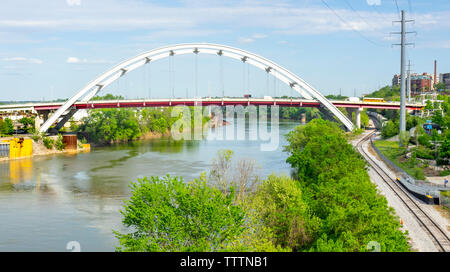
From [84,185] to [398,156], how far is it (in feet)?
70.4

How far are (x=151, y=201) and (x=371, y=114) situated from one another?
73.1m

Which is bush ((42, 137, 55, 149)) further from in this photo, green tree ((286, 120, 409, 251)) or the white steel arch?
green tree ((286, 120, 409, 251))

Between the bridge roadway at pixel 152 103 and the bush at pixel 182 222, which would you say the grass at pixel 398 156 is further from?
the bush at pixel 182 222

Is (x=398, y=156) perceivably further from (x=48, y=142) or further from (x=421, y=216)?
(x=48, y=142)

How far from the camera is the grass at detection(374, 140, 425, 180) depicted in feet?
85.1

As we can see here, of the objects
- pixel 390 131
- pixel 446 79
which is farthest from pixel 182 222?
pixel 446 79

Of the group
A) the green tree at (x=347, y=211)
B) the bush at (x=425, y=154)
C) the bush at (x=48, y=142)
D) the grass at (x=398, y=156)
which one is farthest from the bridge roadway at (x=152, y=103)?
the green tree at (x=347, y=211)

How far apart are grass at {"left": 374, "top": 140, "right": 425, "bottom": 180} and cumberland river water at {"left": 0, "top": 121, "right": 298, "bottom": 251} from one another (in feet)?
23.5

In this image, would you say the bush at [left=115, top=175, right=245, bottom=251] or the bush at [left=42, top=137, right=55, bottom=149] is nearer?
the bush at [left=115, top=175, right=245, bottom=251]

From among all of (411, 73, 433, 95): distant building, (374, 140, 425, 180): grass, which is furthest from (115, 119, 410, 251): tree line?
(411, 73, 433, 95): distant building

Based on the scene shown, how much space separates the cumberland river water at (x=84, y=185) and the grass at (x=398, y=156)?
7150 mm

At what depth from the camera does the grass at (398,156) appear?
25.9m
